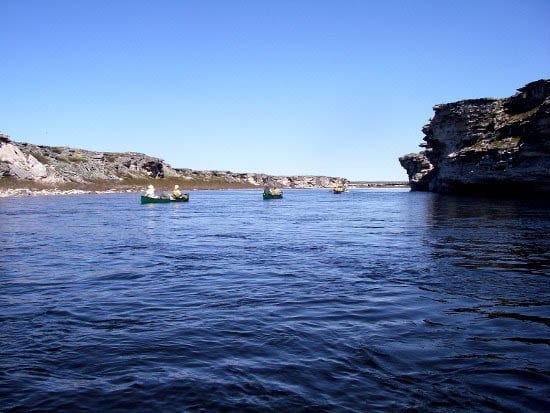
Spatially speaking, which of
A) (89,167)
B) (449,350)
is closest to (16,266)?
(449,350)

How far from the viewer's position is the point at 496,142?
262ft

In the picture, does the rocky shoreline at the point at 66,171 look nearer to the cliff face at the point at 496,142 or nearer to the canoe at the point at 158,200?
the canoe at the point at 158,200

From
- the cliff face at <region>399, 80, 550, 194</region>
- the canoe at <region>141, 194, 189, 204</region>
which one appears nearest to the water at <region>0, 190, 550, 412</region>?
the canoe at <region>141, 194, 189, 204</region>

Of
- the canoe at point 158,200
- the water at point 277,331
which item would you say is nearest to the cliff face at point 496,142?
the water at point 277,331

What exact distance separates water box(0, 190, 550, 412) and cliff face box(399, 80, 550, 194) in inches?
2149

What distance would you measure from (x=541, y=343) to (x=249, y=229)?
28.7 m

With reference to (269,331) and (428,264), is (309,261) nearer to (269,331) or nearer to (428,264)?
(428,264)

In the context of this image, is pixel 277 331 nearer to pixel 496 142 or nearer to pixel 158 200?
pixel 158 200

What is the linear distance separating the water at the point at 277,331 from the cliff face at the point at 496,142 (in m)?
54.6

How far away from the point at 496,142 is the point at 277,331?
81.7 meters

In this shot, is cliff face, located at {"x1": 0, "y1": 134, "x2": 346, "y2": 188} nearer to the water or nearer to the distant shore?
the distant shore

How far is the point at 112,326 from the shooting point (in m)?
11.0

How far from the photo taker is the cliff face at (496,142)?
68.8 m

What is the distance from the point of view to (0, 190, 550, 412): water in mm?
7328
